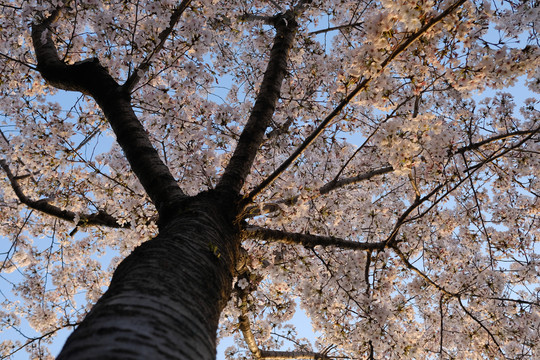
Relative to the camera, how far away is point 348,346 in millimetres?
4422

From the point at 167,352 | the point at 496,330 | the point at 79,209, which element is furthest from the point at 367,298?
the point at 79,209

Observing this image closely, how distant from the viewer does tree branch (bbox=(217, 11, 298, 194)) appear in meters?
2.64

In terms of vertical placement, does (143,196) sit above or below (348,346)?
above

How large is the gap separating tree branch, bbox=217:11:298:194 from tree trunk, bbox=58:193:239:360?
694mm

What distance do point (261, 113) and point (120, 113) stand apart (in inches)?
52.2

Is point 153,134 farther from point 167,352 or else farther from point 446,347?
point 446,347

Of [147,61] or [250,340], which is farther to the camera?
[250,340]

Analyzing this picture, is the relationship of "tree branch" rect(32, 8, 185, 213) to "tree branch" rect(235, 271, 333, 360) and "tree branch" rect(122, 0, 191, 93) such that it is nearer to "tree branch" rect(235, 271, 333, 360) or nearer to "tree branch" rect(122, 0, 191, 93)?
"tree branch" rect(122, 0, 191, 93)

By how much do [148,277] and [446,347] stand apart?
6.94m

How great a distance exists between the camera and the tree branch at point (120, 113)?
239 centimetres

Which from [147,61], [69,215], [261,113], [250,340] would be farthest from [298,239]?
[69,215]

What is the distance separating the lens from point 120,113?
2.75 metres

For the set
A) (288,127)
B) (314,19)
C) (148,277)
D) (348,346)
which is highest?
(314,19)

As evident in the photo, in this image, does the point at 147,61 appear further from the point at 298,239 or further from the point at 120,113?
the point at 298,239
